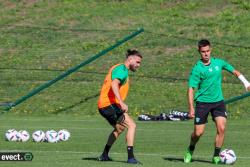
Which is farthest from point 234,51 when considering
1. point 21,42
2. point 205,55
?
point 205,55

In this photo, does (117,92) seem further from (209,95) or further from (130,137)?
(209,95)

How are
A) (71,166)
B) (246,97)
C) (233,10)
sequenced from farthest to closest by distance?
1. (233,10)
2. (246,97)
3. (71,166)

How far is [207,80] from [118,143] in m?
4.86

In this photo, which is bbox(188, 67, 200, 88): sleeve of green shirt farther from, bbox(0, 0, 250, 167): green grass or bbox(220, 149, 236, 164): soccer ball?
bbox(0, 0, 250, 167): green grass

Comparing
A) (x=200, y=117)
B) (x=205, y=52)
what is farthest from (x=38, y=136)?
(x=205, y=52)

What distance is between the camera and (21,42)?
37594 millimetres

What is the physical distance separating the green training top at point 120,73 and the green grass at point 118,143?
1414mm

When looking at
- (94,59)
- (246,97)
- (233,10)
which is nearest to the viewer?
(246,97)

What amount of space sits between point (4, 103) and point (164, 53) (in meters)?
7.22

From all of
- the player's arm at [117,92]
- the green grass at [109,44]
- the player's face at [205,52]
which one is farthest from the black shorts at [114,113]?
the green grass at [109,44]

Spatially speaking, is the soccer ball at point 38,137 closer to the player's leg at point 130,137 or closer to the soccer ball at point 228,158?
the player's leg at point 130,137

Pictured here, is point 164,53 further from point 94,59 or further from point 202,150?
point 202,150

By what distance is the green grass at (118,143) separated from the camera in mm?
16781

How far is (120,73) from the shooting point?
1661 centimetres
